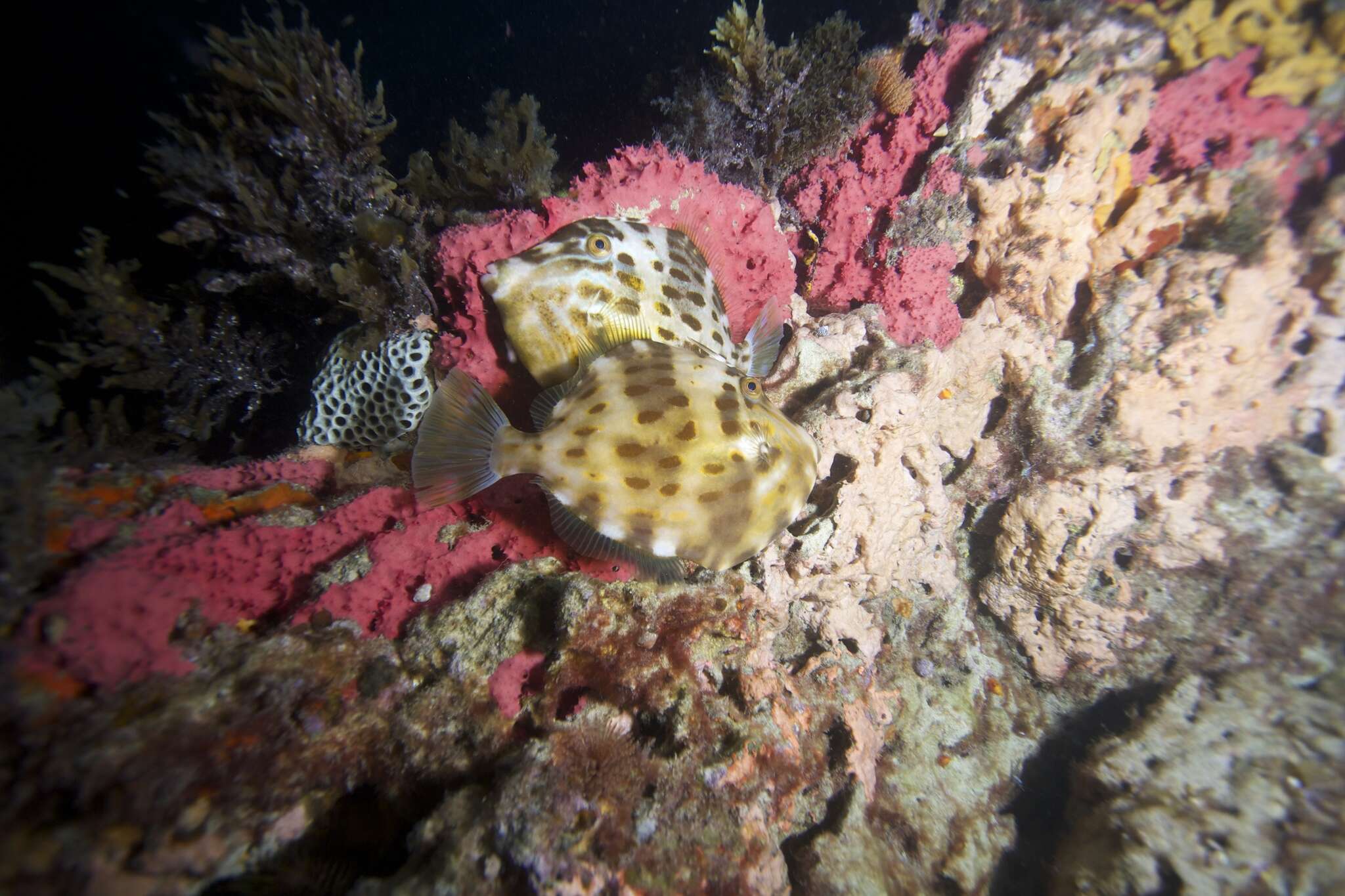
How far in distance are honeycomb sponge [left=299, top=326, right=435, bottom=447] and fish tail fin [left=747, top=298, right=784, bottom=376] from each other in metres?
2.57

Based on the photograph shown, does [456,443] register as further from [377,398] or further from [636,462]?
[377,398]

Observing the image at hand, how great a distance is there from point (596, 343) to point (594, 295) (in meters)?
0.35

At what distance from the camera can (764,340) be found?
4.17 metres

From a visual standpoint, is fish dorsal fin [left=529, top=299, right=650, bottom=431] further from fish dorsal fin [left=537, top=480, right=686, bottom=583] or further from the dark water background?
the dark water background

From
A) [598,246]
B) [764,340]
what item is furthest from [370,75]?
[764,340]

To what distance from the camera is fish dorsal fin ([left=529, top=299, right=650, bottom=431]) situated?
11.0 ft

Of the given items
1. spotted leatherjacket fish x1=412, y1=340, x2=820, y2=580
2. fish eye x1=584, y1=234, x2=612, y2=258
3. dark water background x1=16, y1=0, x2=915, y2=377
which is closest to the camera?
spotted leatherjacket fish x1=412, y1=340, x2=820, y2=580

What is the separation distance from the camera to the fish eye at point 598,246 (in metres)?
3.67

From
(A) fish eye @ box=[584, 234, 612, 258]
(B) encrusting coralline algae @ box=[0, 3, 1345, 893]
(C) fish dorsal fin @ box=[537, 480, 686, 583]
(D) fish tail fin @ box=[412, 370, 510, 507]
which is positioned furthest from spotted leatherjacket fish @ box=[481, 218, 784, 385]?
(C) fish dorsal fin @ box=[537, 480, 686, 583]

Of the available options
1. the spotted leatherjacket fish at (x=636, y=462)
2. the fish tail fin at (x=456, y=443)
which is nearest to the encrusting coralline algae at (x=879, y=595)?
the spotted leatherjacket fish at (x=636, y=462)

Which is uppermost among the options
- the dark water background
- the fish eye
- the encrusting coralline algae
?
the dark water background

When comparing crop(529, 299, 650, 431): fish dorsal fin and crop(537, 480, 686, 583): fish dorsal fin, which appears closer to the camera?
crop(537, 480, 686, 583): fish dorsal fin

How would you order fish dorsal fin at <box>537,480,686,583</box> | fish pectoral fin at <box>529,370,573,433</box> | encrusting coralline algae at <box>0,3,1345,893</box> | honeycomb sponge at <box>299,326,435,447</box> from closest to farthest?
1. encrusting coralline algae at <box>0,3,1345,893</box>
2. fish dorsal fin at <box>537,480,686,583</box>
3. fish pectoral fin at <box>529,370,573,433</box>
4. honeycomb sponge at <box>299,326,435,447</box>

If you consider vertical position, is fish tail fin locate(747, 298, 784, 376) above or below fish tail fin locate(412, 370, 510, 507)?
above
